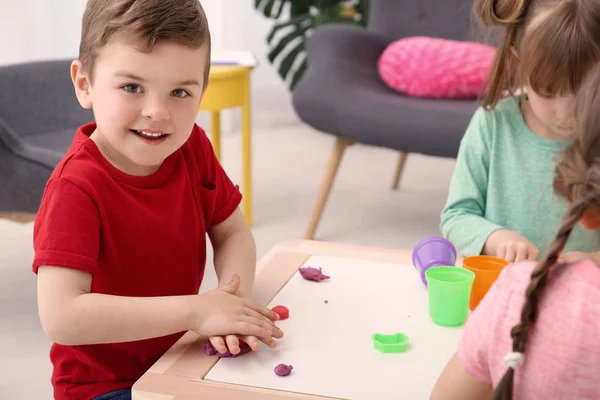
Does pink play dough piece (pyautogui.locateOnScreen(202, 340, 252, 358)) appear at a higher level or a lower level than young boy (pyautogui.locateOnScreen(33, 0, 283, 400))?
lower

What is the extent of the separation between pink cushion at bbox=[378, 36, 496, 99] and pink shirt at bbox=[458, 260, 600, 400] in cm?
213

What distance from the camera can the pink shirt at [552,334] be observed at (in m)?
0.69

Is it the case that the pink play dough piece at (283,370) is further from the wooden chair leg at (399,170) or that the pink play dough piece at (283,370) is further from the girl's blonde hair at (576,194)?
the wooden chair leg at (399,170)

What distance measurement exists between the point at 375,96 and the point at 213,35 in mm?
1864

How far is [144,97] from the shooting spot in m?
1.04

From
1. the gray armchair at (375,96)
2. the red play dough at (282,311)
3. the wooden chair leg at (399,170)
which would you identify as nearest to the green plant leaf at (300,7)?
the gray armchair at (375,96)

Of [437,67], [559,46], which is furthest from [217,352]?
[437,67]

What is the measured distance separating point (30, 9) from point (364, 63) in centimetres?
165

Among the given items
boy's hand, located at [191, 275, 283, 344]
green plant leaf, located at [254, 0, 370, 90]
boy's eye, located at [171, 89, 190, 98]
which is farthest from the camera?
green plant leaf, located at [254, 0, 370, 90]

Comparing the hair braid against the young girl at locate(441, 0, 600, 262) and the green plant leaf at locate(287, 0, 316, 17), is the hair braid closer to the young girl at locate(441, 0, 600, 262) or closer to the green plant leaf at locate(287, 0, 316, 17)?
the young girl at locate(441, 0, 600, 262)

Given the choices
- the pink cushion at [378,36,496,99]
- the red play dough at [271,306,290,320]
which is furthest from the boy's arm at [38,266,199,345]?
the pink cushion at [378,36,496,99]

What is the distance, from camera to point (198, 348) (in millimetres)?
964

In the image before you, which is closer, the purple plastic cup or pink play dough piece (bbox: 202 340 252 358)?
pink play dough piece (bbox: 202 340 252 358)

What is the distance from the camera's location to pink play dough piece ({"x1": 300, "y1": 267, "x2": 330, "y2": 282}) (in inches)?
46.6
